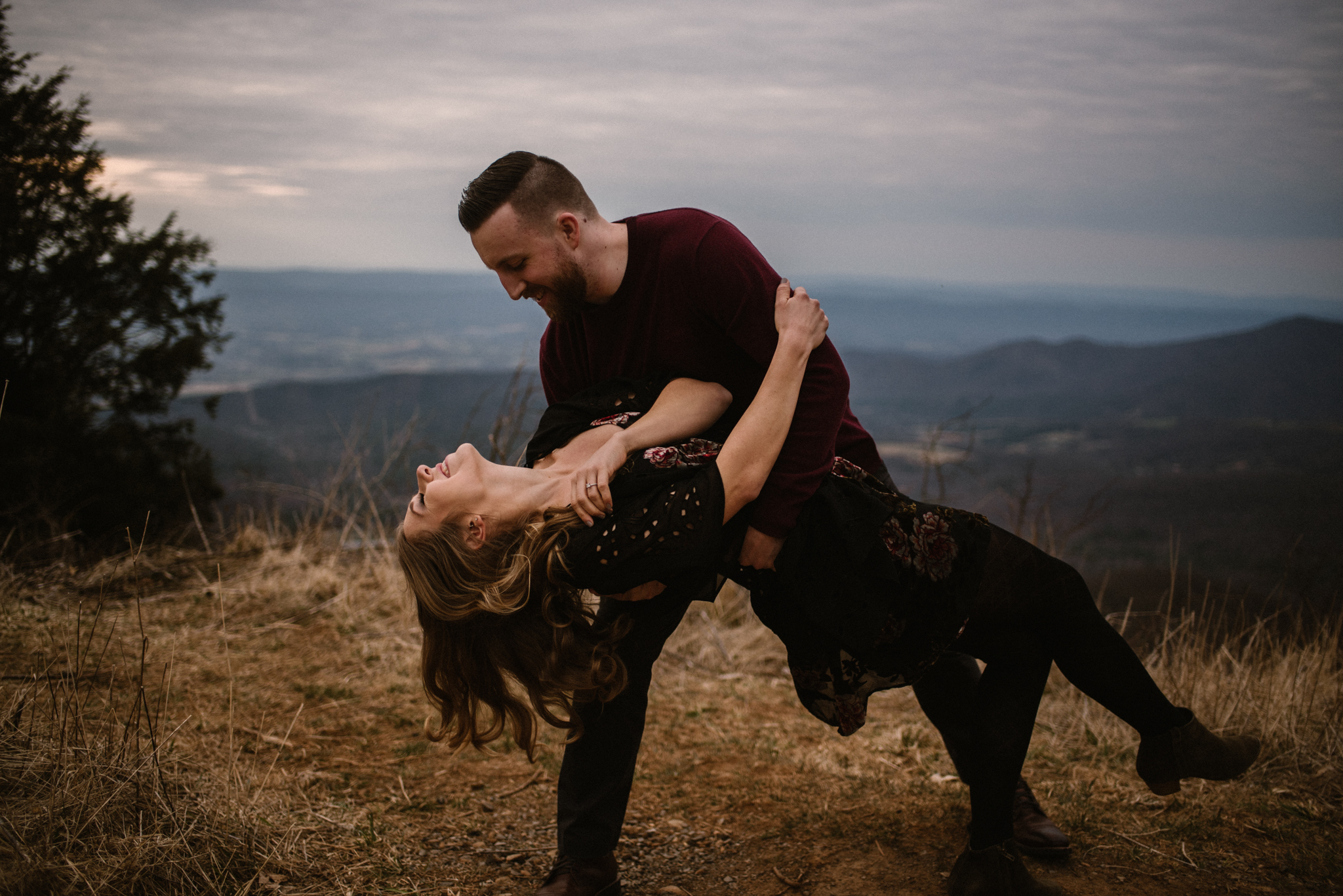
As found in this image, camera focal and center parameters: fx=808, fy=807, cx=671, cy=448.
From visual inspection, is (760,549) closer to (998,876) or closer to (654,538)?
(654,538)

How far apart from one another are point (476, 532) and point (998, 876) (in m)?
1.55

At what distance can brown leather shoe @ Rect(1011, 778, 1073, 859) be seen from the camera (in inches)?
90.1

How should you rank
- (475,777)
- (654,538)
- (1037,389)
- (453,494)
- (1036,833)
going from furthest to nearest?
1. (1037,389)
2. (475,777)
3. (1036,833)
4. (453,494)
5. (654,538)

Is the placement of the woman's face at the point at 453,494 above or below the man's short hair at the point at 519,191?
below

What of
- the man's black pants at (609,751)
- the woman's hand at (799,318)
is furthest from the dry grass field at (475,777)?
the woman's hand at (799,318)

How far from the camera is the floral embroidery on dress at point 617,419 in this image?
197 cm

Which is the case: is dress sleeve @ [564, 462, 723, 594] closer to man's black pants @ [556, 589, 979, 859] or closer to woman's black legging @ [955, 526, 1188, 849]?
man's black pants @ [556, 589, 979, 859]

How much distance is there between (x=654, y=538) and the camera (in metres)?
1.74

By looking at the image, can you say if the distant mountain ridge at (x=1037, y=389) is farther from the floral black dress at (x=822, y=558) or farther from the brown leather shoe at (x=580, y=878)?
the floral black dress at (x=822, y=558)

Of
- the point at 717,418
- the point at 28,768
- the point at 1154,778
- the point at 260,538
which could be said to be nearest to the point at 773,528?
the point at 717,418

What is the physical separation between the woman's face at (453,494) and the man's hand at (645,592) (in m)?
0.38

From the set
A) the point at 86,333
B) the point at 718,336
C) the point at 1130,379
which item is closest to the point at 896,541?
the point at 718,336

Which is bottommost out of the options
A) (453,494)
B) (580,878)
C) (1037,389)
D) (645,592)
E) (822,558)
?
(1037,389)

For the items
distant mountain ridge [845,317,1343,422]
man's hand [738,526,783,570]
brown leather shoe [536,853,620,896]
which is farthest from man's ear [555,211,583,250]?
distant mountain ridge [845,317,1343,422]
